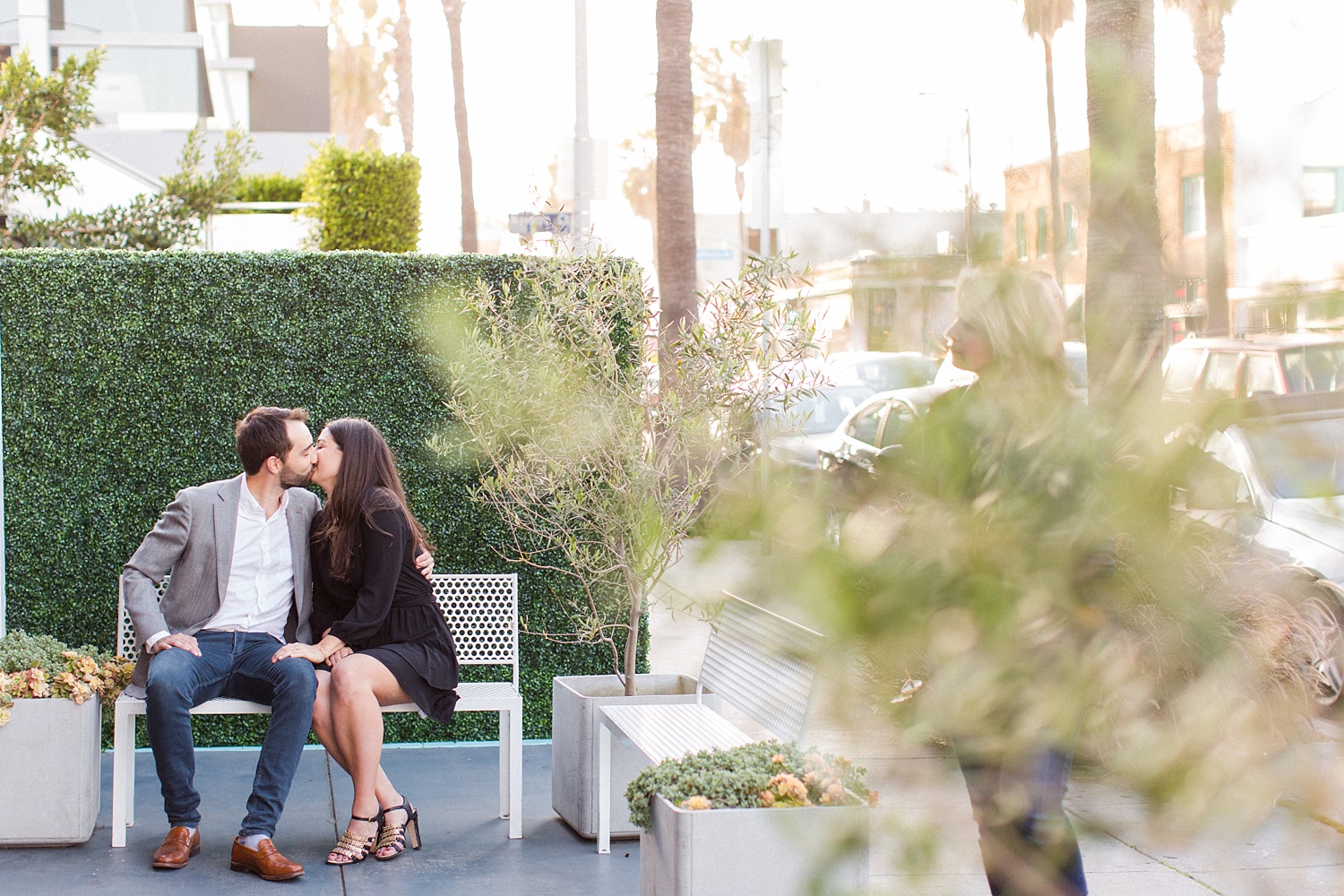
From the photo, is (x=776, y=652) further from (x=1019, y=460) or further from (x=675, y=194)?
(x=675, y=194)

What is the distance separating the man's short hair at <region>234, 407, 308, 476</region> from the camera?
505 cm

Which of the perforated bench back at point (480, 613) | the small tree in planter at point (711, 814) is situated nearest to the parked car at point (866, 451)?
the small tree in planter at point (711, 814)

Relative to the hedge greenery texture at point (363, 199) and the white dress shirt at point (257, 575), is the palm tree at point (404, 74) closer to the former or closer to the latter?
the hedge greenery texture at point (363, 199)

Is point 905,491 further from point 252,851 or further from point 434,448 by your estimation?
point 434,448

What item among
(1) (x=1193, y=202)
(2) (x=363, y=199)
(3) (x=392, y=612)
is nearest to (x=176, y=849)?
(3) (x=392, y=612)

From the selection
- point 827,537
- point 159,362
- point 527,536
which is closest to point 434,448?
point 527,536

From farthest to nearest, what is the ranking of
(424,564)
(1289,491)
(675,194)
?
(675,194) → (424,564) → (1289,491)

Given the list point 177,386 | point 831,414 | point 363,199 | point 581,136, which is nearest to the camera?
point 831,414

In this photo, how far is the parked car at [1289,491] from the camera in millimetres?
658

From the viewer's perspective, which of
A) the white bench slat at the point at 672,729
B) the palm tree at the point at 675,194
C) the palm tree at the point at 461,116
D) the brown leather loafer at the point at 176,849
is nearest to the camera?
the white bench slat at the point at 672,729

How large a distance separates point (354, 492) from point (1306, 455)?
4.65m

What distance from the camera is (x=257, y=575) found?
508 cm

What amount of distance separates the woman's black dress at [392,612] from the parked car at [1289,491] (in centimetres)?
437

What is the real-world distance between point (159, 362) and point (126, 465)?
0.48 metres
